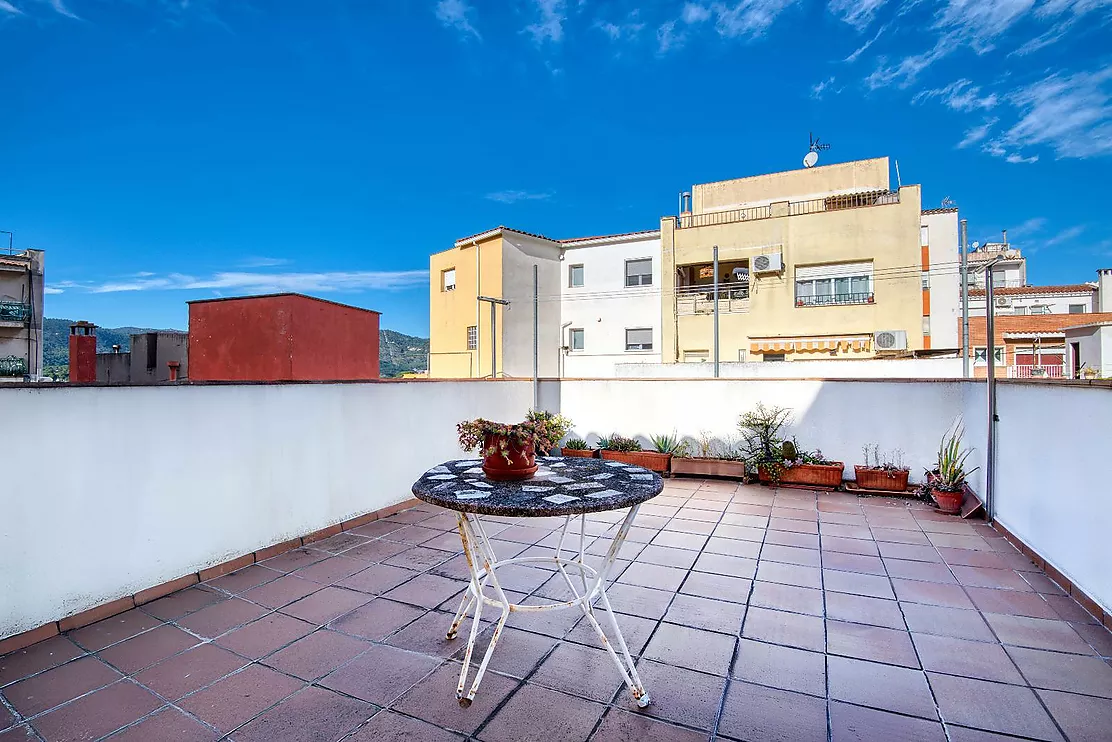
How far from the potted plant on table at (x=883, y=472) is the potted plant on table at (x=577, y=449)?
2.96 metres

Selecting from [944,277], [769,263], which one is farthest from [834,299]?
[944,277]

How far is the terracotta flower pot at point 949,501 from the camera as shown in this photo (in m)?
4.32

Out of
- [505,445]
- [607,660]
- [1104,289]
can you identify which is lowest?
[607,660]

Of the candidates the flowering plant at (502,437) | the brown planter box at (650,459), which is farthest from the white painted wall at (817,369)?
the flowering plant at (502,437)

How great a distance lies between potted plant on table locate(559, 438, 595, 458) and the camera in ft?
21.1

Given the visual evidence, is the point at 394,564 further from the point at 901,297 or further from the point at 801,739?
the point at 901,297

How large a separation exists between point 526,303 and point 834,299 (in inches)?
352

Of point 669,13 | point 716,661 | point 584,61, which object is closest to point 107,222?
point 584,61

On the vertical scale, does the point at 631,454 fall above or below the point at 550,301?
below

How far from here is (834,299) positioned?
524 inches

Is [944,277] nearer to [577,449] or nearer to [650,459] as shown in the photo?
[650,459]

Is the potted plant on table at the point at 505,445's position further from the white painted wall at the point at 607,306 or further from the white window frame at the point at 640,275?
the white window frame at the point at 640,275

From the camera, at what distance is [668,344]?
15.4 meters

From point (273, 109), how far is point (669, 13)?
6705mm
